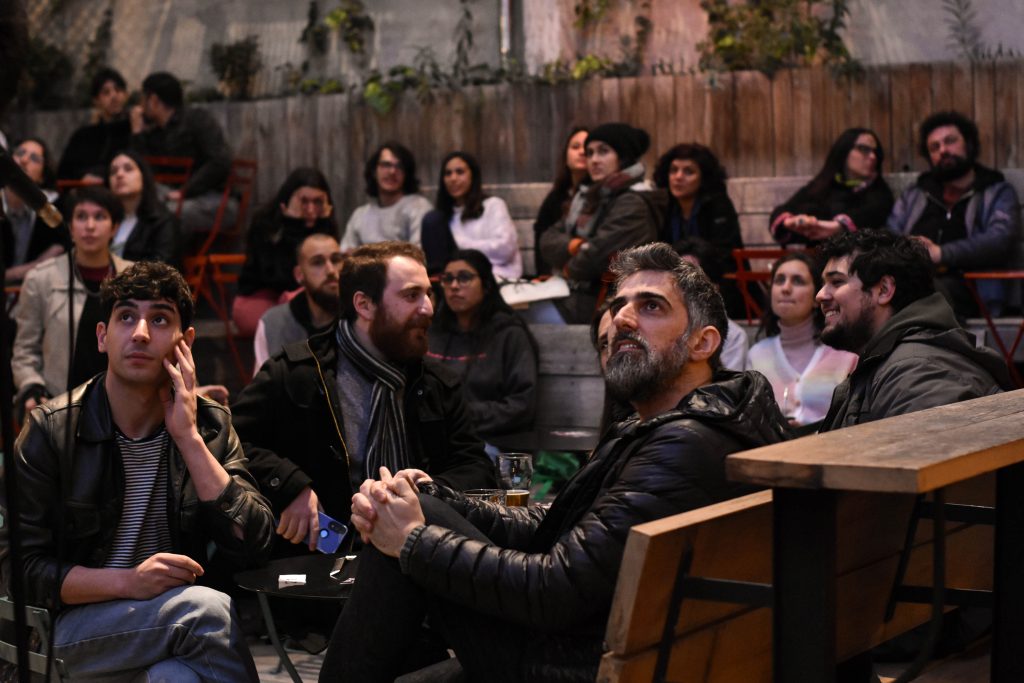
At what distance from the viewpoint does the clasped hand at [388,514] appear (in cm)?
298

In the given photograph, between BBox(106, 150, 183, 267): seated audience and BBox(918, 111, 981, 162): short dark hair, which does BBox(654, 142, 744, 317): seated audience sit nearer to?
BBox(918, 111, 981, 162): short dark hair

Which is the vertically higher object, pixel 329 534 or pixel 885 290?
pixel 885 290

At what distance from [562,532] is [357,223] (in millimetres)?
5883

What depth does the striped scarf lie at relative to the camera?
4773 mm

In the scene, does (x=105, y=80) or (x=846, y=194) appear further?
(x=105, y=80)

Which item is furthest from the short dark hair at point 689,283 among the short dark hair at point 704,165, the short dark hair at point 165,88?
the short dark hair at point 165,88

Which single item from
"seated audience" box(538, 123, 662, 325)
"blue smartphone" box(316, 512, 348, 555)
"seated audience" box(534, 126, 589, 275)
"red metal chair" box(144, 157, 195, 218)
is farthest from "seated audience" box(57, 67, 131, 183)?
"blue smartphone" box(316, 512, 348, 555)

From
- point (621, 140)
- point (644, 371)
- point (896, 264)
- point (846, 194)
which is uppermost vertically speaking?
point (621, 140)

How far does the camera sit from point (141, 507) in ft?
11.9

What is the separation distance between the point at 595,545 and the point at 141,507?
142 cm

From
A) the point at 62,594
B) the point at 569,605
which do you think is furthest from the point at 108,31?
the point at 569,605

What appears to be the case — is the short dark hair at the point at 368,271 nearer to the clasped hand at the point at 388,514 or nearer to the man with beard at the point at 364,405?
the man with beard at the point at 364,405

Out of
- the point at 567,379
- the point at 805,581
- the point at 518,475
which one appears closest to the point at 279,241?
the point at 567,379

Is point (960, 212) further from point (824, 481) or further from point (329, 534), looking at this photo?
point (824, 481)
